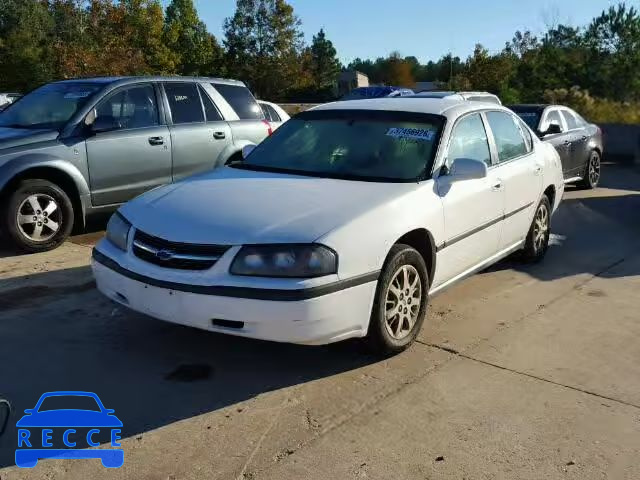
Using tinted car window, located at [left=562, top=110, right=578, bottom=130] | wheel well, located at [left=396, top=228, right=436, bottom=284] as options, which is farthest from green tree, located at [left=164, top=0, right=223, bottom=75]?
wheel well, located at [left=396, top=228, right=436, bottom=284]

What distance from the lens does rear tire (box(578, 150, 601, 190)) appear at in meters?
11.4

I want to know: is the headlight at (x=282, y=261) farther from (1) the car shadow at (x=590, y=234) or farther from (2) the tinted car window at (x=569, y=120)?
(2) the tinted car window at (x=569, y=120)

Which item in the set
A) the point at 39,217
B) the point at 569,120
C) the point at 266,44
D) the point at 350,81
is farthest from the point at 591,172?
the point at 350,81

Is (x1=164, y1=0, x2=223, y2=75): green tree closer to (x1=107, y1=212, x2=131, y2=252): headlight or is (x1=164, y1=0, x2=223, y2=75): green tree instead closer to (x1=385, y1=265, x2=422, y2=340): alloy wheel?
(x1=107, y1=212, x2=131, y2=252): headlight

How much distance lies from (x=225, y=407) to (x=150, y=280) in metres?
0.82

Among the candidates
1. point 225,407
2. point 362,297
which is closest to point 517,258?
point 362,297

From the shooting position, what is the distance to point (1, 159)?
248 inches

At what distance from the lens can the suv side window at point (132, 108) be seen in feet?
23.3

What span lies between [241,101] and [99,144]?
2199 mm

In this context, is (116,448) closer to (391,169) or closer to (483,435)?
(483,435)

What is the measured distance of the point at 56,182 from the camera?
6.79 m

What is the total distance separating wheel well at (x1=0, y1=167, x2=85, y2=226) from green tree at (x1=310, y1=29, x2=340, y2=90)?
6520 cm

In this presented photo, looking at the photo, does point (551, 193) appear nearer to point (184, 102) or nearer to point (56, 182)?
point (184, 102)

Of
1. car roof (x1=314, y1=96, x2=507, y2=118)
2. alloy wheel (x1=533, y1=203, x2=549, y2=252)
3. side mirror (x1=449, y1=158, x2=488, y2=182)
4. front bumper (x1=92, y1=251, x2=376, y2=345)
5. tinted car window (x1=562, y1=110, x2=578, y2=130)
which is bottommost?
alloy wheel (x1=533, y1=203, x2=549, y2=252)
